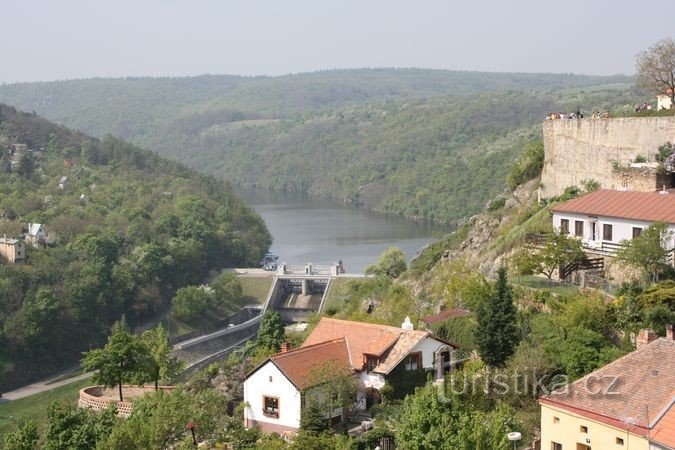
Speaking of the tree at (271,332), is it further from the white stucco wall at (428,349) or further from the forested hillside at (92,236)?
the forested hillside at (92,236)

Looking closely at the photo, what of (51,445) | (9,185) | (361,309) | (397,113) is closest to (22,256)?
(9,185)

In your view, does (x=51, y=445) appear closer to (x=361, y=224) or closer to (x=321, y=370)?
(x=321, y=370)

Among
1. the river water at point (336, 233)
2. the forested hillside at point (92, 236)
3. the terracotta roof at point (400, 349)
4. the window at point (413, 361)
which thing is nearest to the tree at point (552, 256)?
the terracotta roof at point (400, 349)

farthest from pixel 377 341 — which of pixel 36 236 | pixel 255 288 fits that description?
pixel 36 236

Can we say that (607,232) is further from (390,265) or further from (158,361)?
(390,265)

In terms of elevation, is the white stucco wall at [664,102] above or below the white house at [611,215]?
above

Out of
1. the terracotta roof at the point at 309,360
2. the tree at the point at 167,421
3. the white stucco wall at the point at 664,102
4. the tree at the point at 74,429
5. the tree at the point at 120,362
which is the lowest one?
the tree at the point at 120,362
